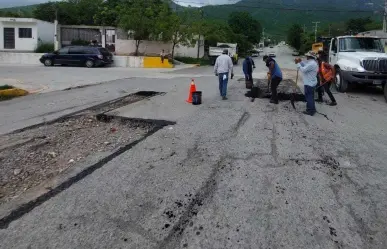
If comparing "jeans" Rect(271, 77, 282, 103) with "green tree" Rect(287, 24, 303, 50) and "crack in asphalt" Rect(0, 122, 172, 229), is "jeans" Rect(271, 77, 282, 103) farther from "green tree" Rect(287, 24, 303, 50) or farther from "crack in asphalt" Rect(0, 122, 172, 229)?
"green tree" Rect(287, 24, 303, 50)

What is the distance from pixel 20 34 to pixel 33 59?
6.95 metres

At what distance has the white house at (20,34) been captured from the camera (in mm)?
36750

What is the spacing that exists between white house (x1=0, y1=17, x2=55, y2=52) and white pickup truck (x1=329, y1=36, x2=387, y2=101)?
3087 cm

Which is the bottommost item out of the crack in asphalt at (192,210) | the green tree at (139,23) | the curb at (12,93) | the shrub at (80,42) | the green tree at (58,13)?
the crack in asphalt at (192,210)

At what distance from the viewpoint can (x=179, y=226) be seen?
364 centimetres

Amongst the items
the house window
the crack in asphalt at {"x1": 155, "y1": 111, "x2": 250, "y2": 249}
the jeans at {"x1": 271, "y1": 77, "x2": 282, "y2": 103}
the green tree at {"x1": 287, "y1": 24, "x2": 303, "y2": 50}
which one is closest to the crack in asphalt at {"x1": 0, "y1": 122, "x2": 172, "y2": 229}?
the crack in asphalt at {"x1": 155, "y1": 111, "x2": 250, "y2": 249}

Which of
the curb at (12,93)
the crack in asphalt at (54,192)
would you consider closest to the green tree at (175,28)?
the curb at (12,93)

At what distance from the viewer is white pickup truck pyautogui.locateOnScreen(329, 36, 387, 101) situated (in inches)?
520

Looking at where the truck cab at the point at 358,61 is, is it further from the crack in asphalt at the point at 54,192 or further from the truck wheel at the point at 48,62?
the truck wheel at the point at 48,62

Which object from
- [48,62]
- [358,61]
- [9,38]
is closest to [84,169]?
[358,61]

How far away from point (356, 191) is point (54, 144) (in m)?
4.97

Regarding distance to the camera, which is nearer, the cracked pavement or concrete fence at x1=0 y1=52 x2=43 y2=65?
the cracked pavement

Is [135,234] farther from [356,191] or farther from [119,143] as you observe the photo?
[119,143]

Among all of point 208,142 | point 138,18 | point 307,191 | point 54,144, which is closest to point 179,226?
point 307,191
